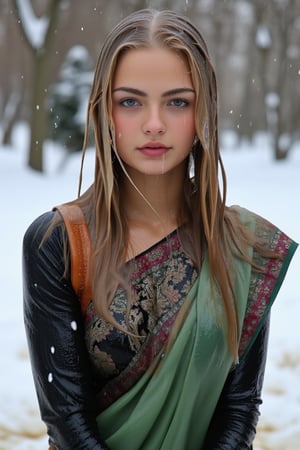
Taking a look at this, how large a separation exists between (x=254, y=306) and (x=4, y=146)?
20376 millimetres

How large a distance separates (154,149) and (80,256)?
0.25m

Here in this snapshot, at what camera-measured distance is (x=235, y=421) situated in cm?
155

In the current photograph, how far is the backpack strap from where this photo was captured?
1.46 metres

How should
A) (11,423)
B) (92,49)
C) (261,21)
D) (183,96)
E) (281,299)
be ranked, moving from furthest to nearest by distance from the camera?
(92,49) → (261,21) → (281,299) → (11,423) → (183,96)

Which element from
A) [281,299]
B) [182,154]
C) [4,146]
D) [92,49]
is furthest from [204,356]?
[92,49]

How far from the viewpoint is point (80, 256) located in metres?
1.46

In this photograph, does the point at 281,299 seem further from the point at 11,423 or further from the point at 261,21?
the point at 261,21

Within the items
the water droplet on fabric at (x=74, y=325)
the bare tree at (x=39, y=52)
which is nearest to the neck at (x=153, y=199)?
the water droplet on fabric at (x=74, y=325)

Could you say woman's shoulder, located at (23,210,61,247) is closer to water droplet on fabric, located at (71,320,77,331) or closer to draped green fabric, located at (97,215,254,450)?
water droplet on fabric, located at (71,320,77,331)

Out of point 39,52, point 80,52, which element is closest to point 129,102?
point 39,52

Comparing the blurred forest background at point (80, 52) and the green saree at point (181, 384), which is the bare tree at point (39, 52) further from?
the green saree at point (181, 384)

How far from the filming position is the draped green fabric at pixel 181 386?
1447mm

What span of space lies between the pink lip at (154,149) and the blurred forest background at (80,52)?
498cm

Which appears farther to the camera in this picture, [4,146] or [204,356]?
[4,146]
